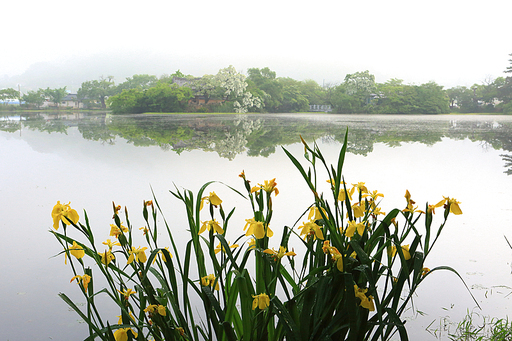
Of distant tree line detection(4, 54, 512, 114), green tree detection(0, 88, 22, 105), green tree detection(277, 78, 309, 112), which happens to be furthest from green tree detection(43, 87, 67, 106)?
green tree detection(277, 78, 309, 112)

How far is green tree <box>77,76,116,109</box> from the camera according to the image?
4000 cm

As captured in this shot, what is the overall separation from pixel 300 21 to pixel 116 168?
66230 mm

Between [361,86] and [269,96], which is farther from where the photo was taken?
[361,86]

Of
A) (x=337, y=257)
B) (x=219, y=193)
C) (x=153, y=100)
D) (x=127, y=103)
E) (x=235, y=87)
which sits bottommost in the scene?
(x=219, y=193)

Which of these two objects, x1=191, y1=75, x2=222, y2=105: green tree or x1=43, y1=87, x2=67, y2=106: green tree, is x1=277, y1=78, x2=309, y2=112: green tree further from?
x1=43, y1=87, x2=67, y2=106: green tree

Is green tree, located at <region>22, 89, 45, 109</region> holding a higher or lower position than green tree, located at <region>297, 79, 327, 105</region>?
lower

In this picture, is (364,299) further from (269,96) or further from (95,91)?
(95,91)

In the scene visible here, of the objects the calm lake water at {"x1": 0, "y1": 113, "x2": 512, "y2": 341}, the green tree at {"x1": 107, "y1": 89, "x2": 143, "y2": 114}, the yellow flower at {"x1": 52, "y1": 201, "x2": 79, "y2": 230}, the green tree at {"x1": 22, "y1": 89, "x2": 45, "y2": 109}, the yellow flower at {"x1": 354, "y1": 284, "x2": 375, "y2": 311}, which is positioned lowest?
the calm lake water at {"x1": 0, "y1": 113, "x2": 512, "y2": 341}

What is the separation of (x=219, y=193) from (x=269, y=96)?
33185 mm

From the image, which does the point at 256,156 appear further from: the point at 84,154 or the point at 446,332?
the point at 446,332

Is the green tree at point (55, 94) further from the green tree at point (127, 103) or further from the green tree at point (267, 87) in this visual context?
the green tree at point (267, 87)

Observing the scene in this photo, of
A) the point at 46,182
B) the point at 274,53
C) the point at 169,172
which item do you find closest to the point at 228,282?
the point at 169,172

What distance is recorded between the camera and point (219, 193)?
2875mm

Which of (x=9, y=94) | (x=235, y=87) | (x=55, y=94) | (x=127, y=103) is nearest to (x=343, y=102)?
(x=235, y=87)
